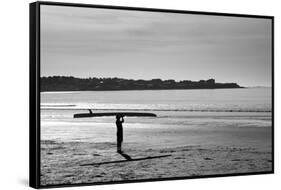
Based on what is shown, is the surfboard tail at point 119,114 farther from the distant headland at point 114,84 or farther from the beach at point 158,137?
the distant headland at point 114,84

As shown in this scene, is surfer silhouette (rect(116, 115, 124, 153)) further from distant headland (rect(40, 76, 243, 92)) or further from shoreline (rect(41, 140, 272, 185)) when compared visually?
distant headland (rect(40, 76, 243, 92))

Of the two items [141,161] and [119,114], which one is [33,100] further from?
[141,161]

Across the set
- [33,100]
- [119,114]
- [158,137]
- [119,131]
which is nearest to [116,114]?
[119,114]

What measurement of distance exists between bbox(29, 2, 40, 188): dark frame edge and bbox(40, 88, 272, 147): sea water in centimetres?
9

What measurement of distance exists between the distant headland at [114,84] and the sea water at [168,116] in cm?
5

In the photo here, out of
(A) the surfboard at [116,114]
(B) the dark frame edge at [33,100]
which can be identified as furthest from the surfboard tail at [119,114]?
(B) the dark frame edge at [33,100]

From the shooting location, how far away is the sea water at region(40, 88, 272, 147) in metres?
6.95

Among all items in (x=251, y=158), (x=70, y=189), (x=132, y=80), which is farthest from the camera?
(x=251, y=158)

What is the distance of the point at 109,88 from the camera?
281 inches

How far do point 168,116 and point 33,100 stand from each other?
60.6 inches

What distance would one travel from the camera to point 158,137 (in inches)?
288
